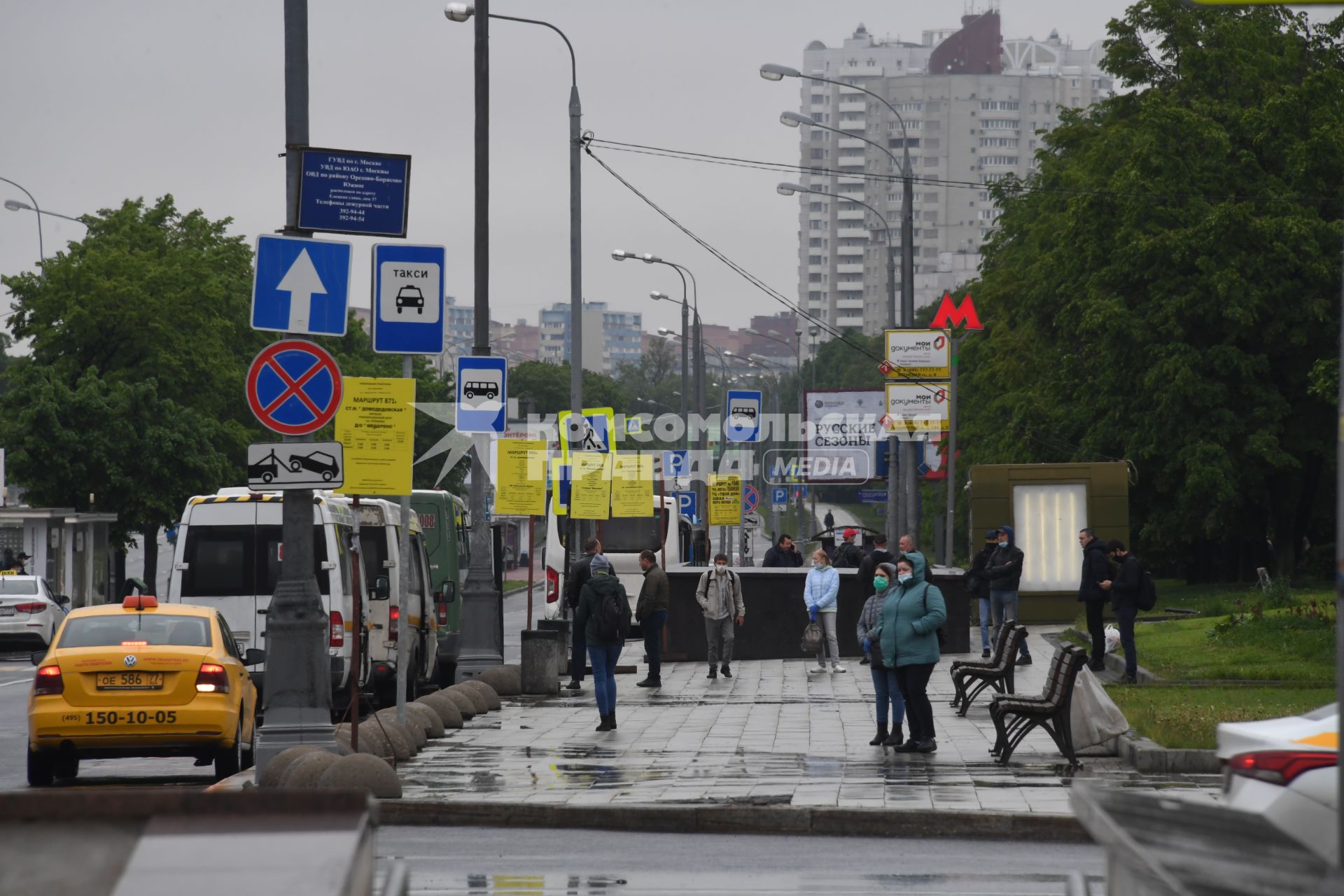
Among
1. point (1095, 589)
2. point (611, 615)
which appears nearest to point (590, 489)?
point (1095, 589)

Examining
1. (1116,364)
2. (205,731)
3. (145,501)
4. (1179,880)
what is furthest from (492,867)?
(145,501)

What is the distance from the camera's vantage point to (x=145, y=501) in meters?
52.2

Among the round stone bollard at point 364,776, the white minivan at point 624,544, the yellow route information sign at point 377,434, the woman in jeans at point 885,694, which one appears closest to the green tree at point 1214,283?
the white minivan at point 624,544

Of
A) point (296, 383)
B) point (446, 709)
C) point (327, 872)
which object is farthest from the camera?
point (446, 709)

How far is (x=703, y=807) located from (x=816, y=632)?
14334 millimetres

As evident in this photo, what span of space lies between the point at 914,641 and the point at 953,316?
21.1 metres

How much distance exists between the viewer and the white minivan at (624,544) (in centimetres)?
3744

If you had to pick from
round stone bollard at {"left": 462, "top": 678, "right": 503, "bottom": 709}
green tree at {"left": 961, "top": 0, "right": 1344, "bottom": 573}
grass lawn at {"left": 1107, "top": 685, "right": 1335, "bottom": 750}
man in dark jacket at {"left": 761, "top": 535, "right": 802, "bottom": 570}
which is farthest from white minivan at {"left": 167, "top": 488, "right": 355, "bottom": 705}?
green tree at {"left": 961, "top": 0, "right": 1344, "bottom": 573}

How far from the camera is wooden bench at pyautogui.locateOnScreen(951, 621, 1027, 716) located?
19.2 meters

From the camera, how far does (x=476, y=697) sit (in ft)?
65.7

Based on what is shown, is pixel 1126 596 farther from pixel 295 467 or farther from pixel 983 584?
pixel 295 467

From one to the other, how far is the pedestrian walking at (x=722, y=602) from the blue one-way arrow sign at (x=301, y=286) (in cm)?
1382

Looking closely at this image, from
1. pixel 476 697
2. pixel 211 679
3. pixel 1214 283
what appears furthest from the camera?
pixel 1214 283

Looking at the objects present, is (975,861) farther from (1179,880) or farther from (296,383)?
(1179,880)
